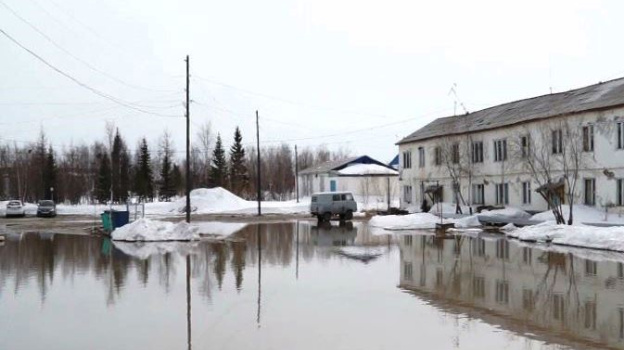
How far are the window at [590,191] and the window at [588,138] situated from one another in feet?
5.29

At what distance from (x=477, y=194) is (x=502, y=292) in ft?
102

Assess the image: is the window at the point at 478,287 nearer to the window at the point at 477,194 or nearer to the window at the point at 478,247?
the window at the point at 478,247

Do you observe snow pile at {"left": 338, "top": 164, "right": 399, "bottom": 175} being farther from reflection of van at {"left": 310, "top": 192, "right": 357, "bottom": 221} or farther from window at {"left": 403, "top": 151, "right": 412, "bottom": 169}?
reflection of van at {"left": 310, "top": 192, "right": 357, "bottom": 221}

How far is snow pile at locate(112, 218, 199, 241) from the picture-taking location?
27688 millimetres

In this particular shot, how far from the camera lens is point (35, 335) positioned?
964 cm

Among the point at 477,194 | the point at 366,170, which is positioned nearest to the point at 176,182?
the point at 366,170

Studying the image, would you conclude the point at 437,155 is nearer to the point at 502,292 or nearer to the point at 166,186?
the point at 502,292

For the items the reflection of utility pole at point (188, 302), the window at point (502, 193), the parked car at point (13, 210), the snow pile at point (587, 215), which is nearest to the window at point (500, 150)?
the window at point (502, 193)

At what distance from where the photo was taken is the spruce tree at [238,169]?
88.5 m

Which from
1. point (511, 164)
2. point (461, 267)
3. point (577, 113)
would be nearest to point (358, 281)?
point (461, 267)

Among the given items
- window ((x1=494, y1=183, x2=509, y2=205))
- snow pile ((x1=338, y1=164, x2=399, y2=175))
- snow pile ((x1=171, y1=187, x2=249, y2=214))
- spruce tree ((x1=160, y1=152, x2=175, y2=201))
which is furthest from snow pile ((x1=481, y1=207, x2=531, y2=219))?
spruce tree ((x1=160, y1=152, x2=175, y2=201))

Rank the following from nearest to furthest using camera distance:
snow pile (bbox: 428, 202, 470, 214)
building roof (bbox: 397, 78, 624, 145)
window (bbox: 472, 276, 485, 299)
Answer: window (bbox: 472, 276, 485, 299)
building roof (bbox: 397, 78, 624, 145)
snow pile (bbox: 428, 202, 470, 214)

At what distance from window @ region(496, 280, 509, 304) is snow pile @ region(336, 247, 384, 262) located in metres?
5.84

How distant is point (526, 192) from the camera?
125ft
